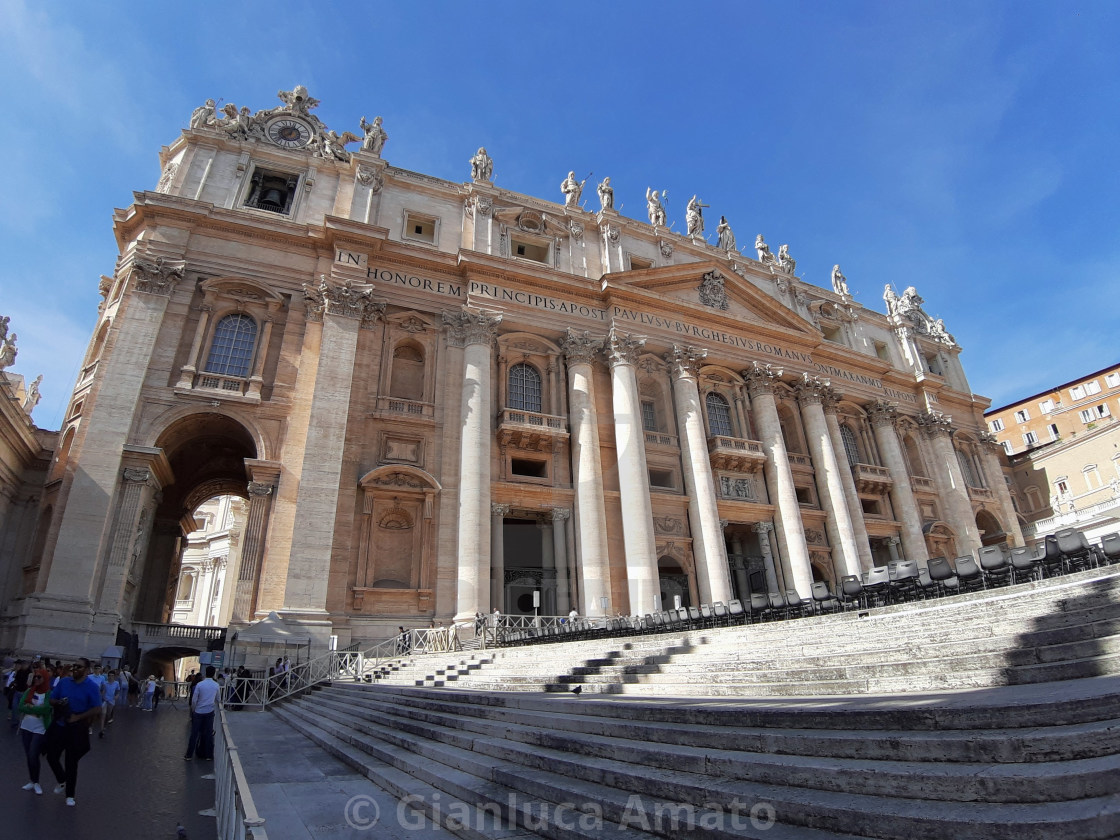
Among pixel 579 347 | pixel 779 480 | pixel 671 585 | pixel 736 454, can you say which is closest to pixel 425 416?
pixel 579 347

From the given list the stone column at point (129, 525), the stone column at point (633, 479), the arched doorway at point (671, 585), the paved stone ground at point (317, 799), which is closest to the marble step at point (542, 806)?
the paved stone ground at point (317, 799)

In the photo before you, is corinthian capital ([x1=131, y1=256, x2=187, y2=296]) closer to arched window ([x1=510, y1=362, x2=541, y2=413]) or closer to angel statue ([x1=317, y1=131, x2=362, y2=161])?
angel statue ([x1=317, y1=131, x2=362, y2=161])

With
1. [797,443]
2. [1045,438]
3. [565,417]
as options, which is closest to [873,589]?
[565,417]

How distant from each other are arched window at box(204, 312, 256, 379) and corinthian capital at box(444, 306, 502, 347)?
7.09 meters

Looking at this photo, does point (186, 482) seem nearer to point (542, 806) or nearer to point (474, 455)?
point (474, 455)

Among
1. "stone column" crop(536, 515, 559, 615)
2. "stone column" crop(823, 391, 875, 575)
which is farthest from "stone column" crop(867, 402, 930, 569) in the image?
"stone column" crop(536, 515, 559, 615)

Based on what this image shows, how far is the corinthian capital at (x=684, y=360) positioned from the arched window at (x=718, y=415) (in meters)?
1.80

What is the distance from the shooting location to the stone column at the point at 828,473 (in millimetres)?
26719

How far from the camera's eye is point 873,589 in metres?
13.5

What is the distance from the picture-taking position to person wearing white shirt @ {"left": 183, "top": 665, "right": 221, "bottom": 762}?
957 cm

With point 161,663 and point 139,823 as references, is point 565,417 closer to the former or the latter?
point 139,823

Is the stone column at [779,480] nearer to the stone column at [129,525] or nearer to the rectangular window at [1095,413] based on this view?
the stone column at [129,525]

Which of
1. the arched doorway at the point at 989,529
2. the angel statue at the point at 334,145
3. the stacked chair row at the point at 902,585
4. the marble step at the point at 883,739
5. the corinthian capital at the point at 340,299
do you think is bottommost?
the marble step at the point at 883,739

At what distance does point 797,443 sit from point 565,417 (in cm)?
1280
